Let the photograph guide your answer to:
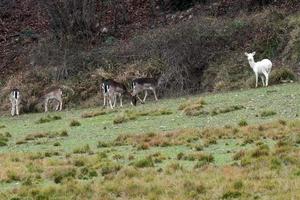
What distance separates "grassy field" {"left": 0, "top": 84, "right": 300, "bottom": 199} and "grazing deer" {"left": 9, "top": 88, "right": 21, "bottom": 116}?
11226mm

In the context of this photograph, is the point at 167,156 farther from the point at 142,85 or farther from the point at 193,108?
the point at 142,85

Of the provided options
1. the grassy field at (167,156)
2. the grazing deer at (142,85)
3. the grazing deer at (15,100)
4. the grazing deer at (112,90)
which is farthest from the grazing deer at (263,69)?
the grazing deer at (15,100)

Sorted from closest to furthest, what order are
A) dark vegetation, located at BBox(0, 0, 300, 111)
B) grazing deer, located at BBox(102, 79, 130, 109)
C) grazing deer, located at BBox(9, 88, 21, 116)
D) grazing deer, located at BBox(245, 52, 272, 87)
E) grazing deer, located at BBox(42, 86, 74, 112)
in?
grazing deer, located at BBox(245, 52, 272, 87) < grazing deer, located at BBox(102, 79, 130, 109) < grazing deer, located at BBox(9, 88, 21, 116) < grazing deer, located at BBox(42, 86, 74, 112) < dark vegetation, located at BBox(0, 0, 300, 111)

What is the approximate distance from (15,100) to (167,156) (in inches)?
901

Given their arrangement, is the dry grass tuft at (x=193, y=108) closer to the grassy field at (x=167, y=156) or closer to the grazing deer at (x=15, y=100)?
the grassy field at (x=167, y=156)

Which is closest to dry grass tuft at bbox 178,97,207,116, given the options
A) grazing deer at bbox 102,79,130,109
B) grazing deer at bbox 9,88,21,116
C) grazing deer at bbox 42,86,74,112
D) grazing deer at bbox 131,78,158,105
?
grazing deer at bbox 102,79,130,109

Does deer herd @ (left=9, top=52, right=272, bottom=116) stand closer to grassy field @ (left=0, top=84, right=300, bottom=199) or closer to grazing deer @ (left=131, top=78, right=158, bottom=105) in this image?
grazing deer @ (left=131, top=78, right=158, bottom=105)

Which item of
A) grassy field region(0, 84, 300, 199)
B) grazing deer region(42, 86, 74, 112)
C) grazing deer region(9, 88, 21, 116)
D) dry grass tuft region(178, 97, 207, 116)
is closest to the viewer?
grassy field region(0, 84, 300, 199)

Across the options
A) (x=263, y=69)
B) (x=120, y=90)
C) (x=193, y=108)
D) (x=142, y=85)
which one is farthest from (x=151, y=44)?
(x=193, y=108)

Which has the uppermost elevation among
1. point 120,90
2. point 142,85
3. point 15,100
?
point 142,85

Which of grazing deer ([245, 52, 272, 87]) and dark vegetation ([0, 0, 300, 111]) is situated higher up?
dark vegetation ([0, 0, 300, 111])

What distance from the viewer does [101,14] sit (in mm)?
48875

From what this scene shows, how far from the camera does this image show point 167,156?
1639 cm

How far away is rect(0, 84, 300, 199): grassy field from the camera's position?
503 inches
